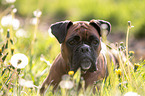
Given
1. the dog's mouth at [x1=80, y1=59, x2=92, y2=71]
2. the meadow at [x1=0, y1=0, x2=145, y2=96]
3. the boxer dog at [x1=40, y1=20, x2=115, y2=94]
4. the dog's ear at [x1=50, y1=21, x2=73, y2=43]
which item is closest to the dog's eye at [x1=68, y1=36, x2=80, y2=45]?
the boxer dog at [x1=40, y1=20, x2=115, y2=94]

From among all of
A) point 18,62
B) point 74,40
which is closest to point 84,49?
point 74,40

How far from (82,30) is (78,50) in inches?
9.7

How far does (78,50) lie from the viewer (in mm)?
3205

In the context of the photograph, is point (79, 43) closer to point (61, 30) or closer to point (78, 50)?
point (78, 50)

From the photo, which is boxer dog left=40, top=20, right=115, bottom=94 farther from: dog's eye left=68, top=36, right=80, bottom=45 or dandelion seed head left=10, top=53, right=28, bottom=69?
dandelion seed head left=10, top=53, right=28, bottom=69

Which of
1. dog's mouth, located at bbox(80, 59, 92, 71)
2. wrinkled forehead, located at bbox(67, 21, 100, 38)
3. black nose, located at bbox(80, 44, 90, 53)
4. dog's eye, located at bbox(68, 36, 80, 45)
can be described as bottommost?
dog's mouth, located at bbox(80, 59, 92, 71)

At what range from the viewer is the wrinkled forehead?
3286mm

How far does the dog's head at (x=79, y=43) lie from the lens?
10.5 ft

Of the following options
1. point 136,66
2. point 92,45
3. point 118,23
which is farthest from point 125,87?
point 118,23

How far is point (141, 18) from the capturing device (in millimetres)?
8289

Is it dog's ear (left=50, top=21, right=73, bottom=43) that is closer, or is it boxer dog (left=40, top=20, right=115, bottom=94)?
boxer dog (left=40, top=20, right=115, bottom=94)

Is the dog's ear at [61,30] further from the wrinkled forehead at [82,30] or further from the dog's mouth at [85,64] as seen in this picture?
the dog's mouth at [85,64]

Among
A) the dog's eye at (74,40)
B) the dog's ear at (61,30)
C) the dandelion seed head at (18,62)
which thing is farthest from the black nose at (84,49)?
the dandelion seed head at (18,62)

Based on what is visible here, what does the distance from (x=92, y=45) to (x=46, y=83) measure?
2.48ft
